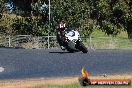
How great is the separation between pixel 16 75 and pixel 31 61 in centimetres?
415

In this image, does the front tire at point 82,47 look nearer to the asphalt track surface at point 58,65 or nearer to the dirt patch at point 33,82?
the asphalt track surface at point 58,65

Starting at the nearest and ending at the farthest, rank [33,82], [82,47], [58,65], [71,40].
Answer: [33,82] < [58,65] < [71,40] < [82,47]

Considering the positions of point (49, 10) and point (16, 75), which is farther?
point (49, 10)

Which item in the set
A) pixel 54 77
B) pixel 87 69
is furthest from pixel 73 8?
pixel 54 77

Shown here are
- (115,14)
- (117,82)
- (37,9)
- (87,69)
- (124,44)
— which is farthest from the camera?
(115,14)

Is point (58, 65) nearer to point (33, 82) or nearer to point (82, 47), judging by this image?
point (33, 82)

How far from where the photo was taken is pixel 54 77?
16.1 metres

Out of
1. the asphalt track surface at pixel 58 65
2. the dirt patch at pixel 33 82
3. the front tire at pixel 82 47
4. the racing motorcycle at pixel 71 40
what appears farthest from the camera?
the front tire at pixel 82 47

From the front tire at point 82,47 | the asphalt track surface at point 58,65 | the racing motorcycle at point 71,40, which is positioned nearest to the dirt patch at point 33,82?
the asphalt track surface at point 58,65

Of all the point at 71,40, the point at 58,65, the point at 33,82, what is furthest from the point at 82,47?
the point at 33,82

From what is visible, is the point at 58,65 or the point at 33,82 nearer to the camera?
the point at 33,82

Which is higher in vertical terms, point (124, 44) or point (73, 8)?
point (73, 8)

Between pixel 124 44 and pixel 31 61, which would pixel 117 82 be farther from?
pixel 124 44

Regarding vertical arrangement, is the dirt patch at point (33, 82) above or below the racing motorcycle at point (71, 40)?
below
